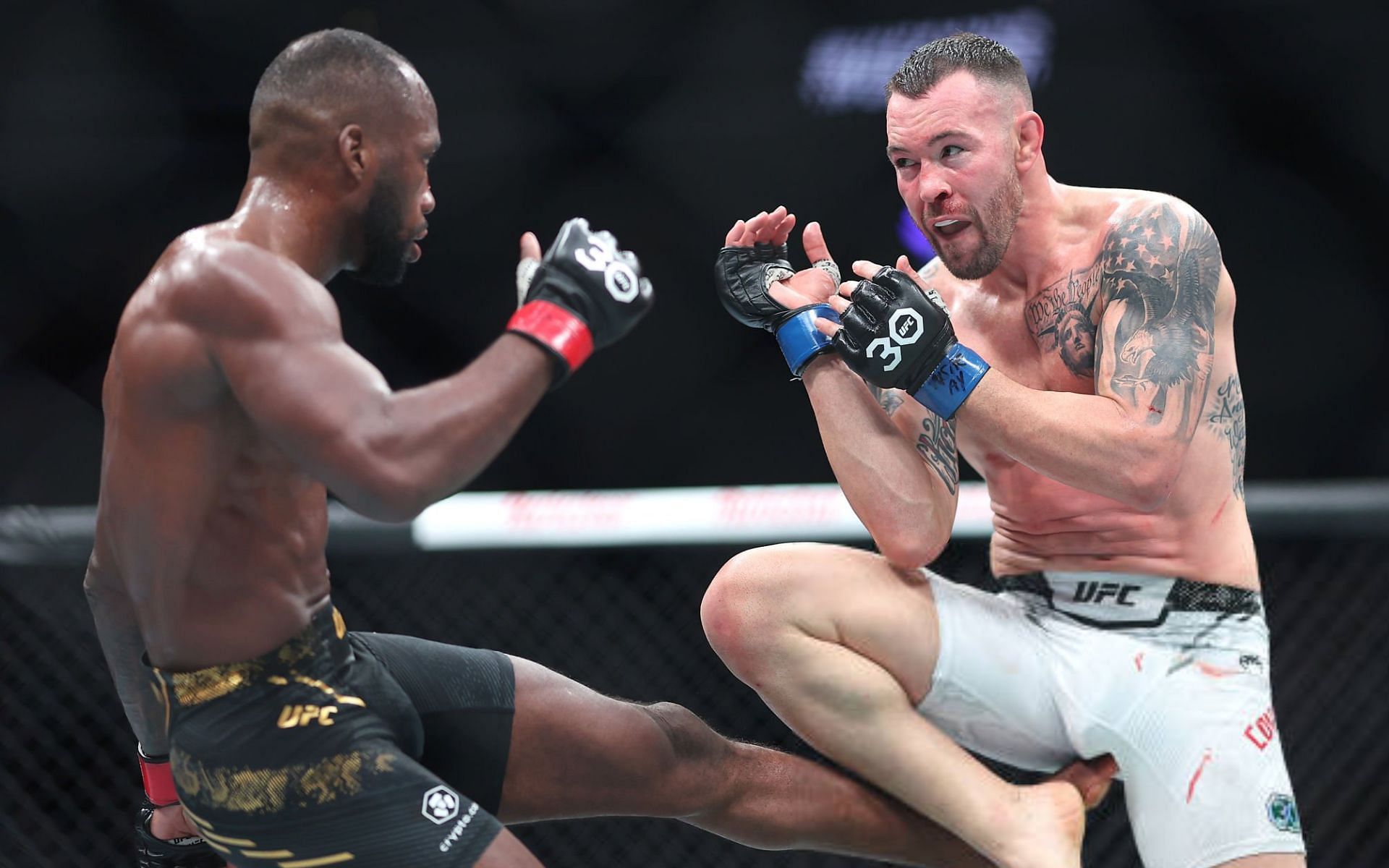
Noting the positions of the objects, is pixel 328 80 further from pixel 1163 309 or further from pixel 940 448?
pixel 1163 309

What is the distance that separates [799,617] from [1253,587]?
0.67 meters

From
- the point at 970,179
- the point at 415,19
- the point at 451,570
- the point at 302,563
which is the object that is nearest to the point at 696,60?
the point at 415,19

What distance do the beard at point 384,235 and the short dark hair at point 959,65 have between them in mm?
830

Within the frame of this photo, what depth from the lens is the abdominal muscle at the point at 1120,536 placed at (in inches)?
79.7

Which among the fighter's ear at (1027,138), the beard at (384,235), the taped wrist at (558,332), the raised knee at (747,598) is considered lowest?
the raised knee at (747,598)

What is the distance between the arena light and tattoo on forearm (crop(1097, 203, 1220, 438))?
5.43 ft

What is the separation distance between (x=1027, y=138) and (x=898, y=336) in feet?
1.54

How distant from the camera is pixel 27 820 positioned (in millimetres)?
3109

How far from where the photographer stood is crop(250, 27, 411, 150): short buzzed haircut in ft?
5.49

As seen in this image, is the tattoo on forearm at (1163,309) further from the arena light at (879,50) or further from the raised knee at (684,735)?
the arena light at (879,50)

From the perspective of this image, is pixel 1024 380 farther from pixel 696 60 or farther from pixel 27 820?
pixel 27 820

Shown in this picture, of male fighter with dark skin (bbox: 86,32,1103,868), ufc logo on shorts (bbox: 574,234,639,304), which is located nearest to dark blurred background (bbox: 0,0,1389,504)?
male fighter with dark skin (bbox: 86,32,1103,868)

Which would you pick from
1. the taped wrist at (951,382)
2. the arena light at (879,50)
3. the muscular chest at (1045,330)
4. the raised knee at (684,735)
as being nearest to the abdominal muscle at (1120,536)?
the muscular chest at (1045,330)

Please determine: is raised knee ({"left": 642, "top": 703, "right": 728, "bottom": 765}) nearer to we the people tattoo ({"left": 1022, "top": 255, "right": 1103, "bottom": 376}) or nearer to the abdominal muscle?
the abdominal muscle
